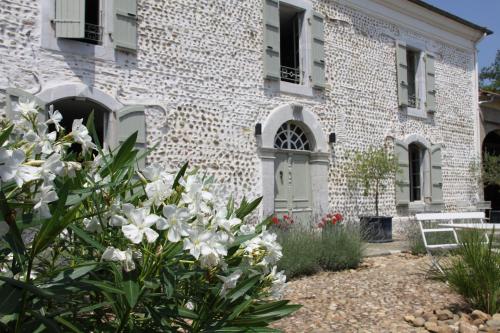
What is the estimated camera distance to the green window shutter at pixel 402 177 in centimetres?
1105

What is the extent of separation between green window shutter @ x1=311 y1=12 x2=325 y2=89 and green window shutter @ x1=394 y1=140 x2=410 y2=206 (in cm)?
Result: 281

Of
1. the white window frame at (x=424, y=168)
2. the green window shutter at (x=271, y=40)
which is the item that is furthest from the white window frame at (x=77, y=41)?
the white window frame at (x=424, y=168)

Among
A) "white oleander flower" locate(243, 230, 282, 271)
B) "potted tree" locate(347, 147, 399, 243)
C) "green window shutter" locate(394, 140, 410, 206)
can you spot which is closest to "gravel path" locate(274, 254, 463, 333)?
"white oleander flower" locate(243, 230, 282, 271)

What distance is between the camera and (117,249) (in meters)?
1.42

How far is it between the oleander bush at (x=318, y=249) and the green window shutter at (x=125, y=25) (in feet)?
12.1

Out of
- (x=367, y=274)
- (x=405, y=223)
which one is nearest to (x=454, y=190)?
(x=405, y=223)

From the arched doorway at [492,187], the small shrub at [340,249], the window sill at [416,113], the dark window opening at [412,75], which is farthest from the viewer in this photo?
the arched doorway at [492,187]

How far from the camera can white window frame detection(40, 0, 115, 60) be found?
6461mm

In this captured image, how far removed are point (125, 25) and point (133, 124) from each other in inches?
60.5

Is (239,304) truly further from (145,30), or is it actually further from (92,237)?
(145,30)

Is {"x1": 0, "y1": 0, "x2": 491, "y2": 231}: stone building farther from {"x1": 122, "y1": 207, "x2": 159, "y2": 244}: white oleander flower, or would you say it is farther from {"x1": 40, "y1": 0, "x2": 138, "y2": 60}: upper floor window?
{"x1": 122, "y1": 207, "x2": 159, "y2": 244}: white oleander flower

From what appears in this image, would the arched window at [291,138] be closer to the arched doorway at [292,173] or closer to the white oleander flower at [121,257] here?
the arched doorway at [292,173]

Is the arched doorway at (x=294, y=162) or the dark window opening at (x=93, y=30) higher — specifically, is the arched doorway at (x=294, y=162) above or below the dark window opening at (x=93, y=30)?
below

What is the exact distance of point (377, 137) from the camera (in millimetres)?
11016
